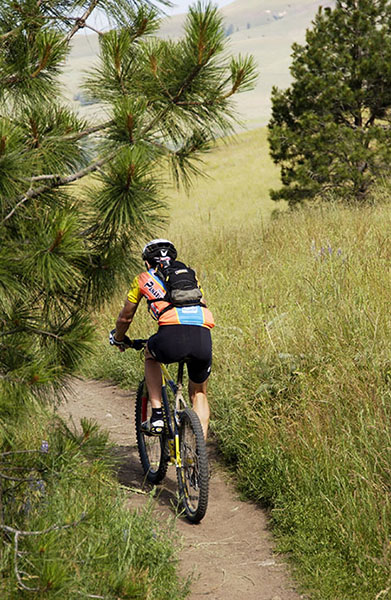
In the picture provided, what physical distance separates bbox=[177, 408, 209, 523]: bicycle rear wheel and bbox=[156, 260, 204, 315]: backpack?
770 millimetres

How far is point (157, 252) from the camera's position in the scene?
4.80 m

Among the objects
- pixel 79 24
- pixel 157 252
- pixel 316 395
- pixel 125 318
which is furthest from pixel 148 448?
pixel 79 24

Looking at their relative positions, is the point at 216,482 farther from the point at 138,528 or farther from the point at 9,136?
the point at 9,136

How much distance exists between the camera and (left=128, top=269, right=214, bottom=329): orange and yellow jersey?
15.6 feet

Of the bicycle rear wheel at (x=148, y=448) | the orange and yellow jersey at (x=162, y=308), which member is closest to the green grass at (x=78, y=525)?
the orange and yellow jersey at (x=162, y=308)

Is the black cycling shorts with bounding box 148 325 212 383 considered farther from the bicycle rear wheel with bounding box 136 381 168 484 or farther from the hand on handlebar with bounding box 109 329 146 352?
the bicycle rear wheel with bounding box 136 381 168 484

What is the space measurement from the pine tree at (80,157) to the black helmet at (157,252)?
0.48 meters

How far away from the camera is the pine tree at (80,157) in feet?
10.8

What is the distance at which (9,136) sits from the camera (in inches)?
115

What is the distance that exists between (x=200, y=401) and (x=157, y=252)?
1156mm

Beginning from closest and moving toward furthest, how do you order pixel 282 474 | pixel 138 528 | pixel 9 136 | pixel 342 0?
1. pixel 9 136
2. pixel 138 528
3. pixel 282 474
4. pixel 342 0

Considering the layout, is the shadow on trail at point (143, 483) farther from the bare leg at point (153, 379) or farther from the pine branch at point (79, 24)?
the pine branch at point (79, 24)

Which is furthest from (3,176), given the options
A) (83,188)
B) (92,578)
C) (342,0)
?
(342,0)

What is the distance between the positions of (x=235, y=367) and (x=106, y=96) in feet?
9.31
